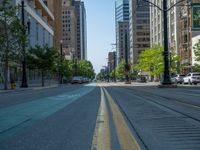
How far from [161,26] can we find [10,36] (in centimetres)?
9597

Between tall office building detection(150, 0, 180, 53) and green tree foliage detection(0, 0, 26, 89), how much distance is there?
259 ft

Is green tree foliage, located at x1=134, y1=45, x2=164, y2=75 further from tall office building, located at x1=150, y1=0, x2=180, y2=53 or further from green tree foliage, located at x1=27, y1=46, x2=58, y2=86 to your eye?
green tree foliage, located at x1=27, y1=46, x2=58, y2=86

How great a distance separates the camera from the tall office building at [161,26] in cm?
12538

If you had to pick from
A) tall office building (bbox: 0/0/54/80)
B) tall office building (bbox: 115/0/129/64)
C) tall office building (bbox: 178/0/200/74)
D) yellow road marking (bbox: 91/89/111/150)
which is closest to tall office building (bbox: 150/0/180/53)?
tall office building (bbox: 178/0/200/74)

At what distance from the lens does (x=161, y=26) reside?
142125 mm

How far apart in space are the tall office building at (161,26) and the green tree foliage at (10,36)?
259 feet

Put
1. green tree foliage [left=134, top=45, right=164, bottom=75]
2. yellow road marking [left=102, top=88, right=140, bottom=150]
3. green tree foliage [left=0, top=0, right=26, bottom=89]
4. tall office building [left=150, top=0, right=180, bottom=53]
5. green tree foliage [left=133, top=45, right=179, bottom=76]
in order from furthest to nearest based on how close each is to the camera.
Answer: tall office building [left=150, top=0, right=180, bottom=53] → green tree foliage [left=134, top=45, right=164, bottom=75] → green tree foliage [left=133, top=45, right=179, bottom=76] → green tree foliage [left=0, top=0, right=26, bottom=89] → yellow road marking [left=102, top=88, right=140, bottom=150]

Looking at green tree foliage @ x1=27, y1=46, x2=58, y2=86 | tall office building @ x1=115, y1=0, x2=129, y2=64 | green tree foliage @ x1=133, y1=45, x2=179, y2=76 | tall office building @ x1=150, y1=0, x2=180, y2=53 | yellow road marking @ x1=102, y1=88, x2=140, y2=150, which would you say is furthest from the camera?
tall office building @ x1=115, y1=0, x2=129, y2=64

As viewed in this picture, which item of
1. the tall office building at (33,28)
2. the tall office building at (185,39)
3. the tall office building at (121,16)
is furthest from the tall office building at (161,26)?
the tall office building at (33,28)

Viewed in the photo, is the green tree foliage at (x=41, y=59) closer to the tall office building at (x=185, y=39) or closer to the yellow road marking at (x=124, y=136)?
the tall office building at (x=185, y=39)

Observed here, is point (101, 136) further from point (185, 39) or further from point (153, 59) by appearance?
point (153, 59)

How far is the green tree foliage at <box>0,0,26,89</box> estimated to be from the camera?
48438 millimetres

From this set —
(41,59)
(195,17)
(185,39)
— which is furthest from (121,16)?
(195,17)

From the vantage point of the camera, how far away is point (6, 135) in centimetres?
970
